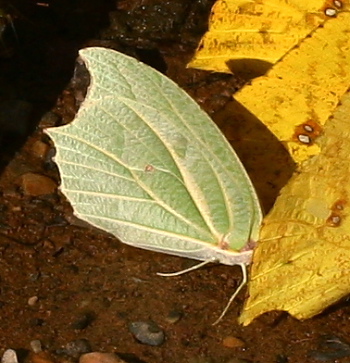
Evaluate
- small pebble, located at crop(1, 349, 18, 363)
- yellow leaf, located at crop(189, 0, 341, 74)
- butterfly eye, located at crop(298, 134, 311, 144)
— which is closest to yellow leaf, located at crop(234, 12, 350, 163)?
butterfly eye, located at crop(298, 134, 311, 144)

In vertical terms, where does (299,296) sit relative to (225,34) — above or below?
below

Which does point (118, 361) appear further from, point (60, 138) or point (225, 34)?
point (225, 34)

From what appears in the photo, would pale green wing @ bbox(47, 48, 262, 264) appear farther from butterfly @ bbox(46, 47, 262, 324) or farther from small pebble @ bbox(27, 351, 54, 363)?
small pebble @ bbox(27, 351, 54, 363)

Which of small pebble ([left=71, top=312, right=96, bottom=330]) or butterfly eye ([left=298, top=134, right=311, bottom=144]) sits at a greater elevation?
butterfly eye ([left=298, top=134, right=311, bottom=144])

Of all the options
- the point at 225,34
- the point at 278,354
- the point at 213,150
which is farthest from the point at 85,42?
the point at 278,354

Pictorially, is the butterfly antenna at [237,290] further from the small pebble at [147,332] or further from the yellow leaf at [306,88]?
the yellow leaf at [306,88]
